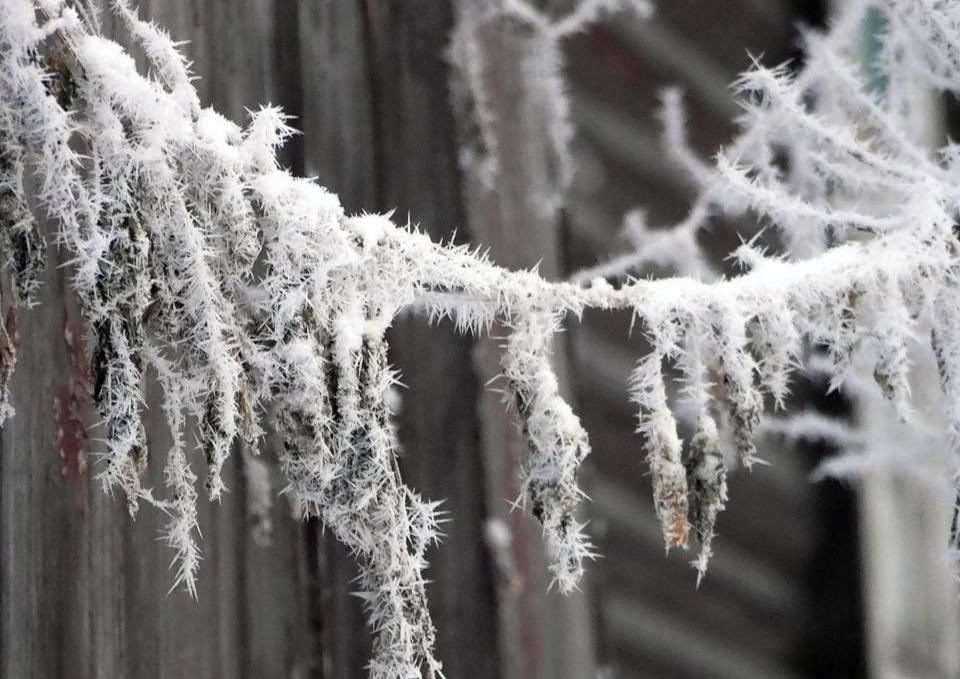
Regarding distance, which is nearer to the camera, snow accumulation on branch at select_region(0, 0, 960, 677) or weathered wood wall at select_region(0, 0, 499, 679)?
snow accumulation on branch at select_region(0, 0, 960, 677)

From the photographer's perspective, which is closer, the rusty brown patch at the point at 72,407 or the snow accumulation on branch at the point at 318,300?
the snow accumulation on branch at the point at 318,300

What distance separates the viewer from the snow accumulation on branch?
55cm

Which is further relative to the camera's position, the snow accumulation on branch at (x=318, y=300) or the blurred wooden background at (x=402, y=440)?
the blurred wooden background at (x=402, y=440)

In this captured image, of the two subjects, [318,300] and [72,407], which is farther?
[72,407]

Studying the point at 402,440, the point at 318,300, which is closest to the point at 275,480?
the point at 402,440

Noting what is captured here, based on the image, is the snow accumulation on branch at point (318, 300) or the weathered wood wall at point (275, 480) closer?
the snow accumulation on branch at point (318, 300)

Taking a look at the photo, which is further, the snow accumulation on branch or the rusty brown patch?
the rusty brown patch

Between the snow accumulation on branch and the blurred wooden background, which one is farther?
the blurred wooden background

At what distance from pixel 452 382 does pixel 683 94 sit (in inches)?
33.0

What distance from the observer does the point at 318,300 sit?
621mm

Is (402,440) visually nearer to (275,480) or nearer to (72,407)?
(275,480)

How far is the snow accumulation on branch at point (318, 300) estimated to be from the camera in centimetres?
55

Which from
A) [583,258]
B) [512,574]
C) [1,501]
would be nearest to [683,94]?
[583,258]

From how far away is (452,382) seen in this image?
39.7 inches
